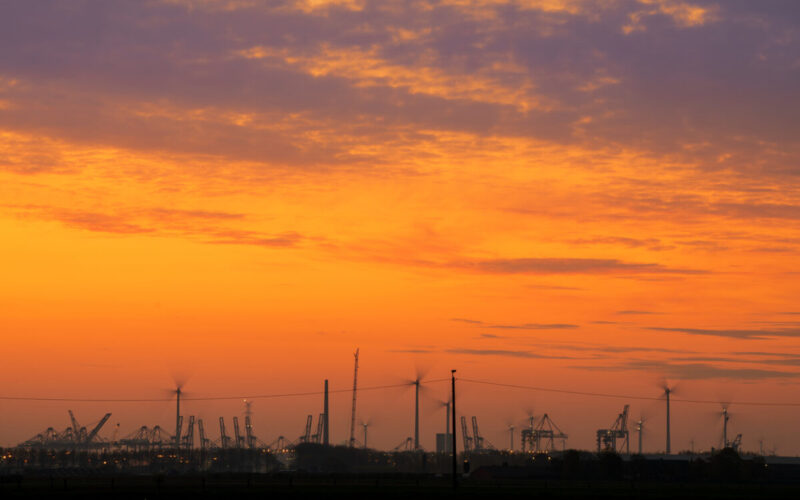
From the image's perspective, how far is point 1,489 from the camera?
112000 mm

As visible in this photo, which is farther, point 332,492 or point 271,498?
point 332,492

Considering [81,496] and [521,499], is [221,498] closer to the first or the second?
[81,496]

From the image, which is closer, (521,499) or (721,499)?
(521,499)

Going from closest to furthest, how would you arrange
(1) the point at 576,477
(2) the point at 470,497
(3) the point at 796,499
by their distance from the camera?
(2) the point at 470,497
(3) the point at 796,499
(1) the point at 576,477

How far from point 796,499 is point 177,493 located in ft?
222

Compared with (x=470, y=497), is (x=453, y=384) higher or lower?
higher

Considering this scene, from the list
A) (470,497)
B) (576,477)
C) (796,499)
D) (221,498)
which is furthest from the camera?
(576,477)

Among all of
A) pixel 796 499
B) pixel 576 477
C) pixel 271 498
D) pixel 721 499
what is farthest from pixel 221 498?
pixel 576 477

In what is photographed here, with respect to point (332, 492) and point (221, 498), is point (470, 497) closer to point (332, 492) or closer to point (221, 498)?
point (332, 492)

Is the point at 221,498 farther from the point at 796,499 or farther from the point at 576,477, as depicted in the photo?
the point at 576,477

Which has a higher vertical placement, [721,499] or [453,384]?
[453,384]

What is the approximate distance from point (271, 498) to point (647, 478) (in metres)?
118

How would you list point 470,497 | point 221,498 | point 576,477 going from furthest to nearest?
point 576,477 → point 470,497 → point 221,498

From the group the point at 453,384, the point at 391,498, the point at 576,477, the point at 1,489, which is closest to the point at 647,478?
the point at 576,477
